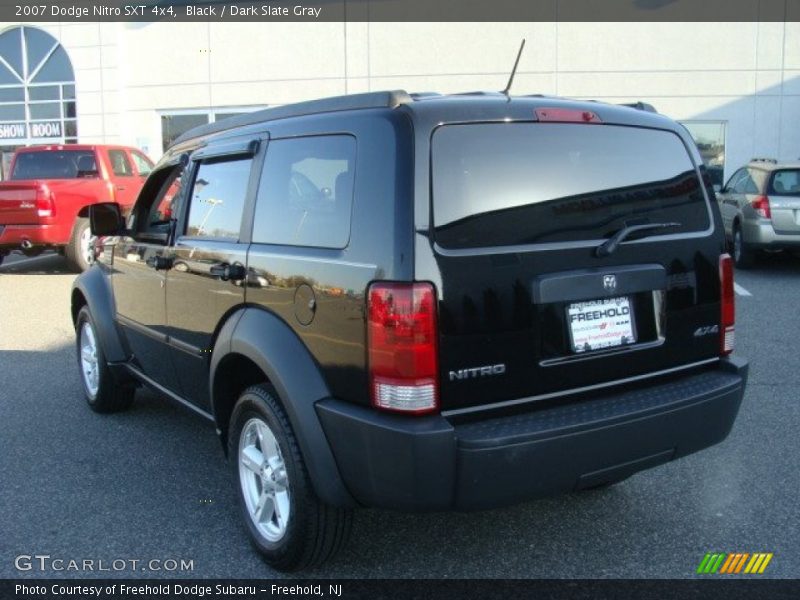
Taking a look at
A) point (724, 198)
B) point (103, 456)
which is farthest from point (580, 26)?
point (103, 456)

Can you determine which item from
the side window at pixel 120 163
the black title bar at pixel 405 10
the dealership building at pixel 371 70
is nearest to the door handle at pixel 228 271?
the side window at pixel 120 163

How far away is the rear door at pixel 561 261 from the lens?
2.71m

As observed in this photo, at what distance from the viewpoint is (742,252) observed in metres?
11.6

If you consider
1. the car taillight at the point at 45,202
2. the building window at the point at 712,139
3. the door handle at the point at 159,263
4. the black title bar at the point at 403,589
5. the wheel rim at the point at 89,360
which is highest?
the building window at the point at 712,139

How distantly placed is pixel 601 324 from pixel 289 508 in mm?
1401

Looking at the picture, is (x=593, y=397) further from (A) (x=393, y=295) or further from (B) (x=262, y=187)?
(B) (x=262, y=187)

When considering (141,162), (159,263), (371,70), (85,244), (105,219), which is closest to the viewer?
(159,263)

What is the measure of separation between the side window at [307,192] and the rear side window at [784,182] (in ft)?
31.6

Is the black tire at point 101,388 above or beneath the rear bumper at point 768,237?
beneath

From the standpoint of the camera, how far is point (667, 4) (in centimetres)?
1852

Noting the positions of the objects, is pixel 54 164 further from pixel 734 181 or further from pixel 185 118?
pixel 734 181

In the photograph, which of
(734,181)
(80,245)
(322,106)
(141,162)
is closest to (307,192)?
(322,106)

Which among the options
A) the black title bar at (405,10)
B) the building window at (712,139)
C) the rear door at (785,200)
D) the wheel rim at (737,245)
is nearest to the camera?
the rear door at (785,200)

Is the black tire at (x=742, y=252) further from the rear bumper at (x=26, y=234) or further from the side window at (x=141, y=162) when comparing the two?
the rear bumper at (x=26, y=234)
